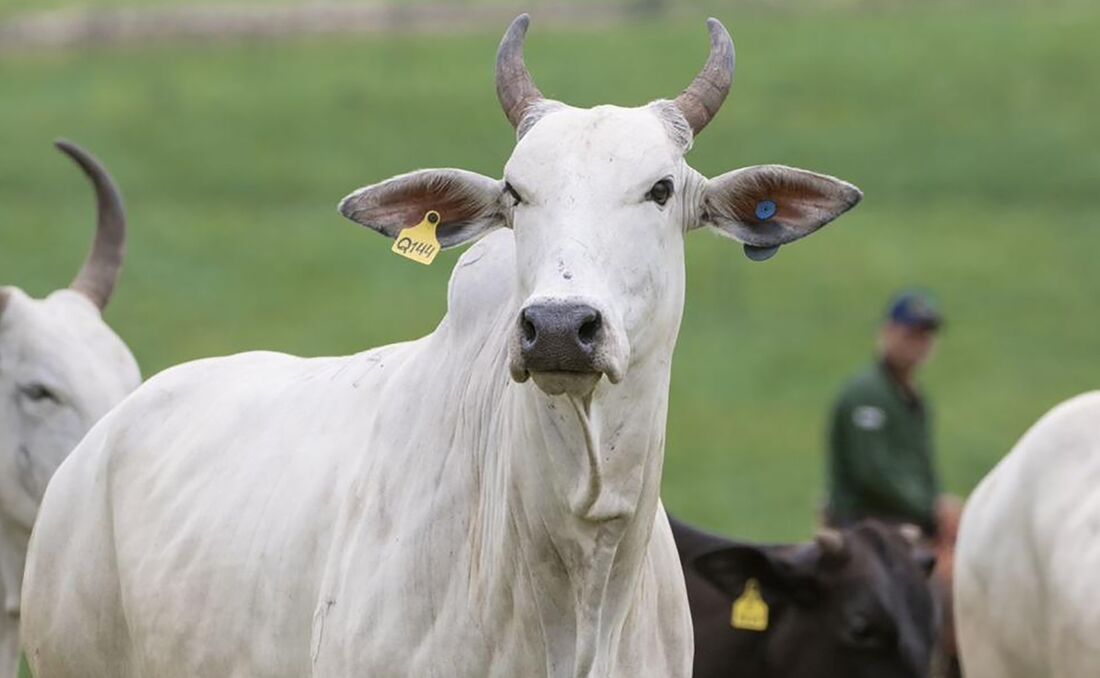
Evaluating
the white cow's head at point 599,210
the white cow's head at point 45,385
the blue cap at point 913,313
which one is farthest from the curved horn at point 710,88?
the blue cap at point 913,313

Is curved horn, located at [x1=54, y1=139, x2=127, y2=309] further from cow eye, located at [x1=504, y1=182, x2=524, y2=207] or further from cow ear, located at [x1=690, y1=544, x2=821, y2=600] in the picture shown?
cow eye, located at [x1=504, y1=182, x2=524, y2=207]

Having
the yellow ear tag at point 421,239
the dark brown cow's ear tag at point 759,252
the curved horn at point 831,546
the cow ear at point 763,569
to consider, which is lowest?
the cow ear at point 763,569

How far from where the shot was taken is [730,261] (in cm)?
2789

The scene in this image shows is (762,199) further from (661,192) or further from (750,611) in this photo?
(750,611)

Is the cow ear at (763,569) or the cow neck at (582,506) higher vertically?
the cow neck at (582,506)

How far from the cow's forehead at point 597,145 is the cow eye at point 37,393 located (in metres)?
3.24

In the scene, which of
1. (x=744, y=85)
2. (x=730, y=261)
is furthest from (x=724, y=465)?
(x=744, y=85)

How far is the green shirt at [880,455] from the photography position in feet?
38.9

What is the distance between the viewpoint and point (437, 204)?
5602 millimetres

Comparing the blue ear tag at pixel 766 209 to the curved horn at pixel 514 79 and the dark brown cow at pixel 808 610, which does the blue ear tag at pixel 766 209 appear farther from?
the dark brown cow at pixel 808 610

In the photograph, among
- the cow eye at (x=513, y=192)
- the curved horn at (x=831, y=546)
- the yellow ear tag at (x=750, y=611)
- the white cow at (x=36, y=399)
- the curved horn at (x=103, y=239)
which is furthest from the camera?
the curved horn at (x=831, y=546)

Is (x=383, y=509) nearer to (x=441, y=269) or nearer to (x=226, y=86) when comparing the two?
(x=441, y=269)

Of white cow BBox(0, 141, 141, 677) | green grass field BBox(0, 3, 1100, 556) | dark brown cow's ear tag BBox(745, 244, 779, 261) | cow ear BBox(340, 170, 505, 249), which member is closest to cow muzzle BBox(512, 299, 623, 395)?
cow ear BBox(340, 170, 505, 249)

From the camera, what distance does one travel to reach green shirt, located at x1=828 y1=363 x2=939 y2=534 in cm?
1184
